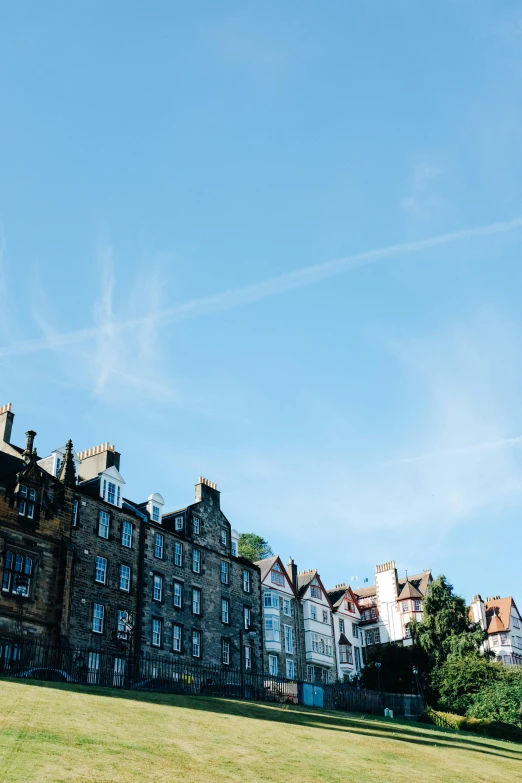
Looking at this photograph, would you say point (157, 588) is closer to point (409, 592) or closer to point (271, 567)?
point (271, 567)

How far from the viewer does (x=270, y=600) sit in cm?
7069

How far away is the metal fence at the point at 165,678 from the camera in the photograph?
40.0 m

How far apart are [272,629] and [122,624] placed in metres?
21.9

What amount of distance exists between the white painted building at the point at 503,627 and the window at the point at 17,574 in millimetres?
66213

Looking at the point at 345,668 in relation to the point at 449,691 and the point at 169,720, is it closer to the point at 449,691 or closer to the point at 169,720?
the point at 449,691

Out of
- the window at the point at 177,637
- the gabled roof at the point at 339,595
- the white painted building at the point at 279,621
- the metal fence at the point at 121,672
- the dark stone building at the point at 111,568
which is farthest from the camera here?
the gabled roof at the point at 339,595

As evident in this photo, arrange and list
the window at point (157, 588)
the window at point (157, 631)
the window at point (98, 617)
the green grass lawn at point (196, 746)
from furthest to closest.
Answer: the window at point (157, 588), the window at point (157, 631), the window at point (98, 617), the green grass lawn at point (196, 746)

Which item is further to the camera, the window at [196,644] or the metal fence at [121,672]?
the window at [196,644]

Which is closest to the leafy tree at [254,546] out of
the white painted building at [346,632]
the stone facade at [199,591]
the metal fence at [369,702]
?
the white painted building at [346,632]

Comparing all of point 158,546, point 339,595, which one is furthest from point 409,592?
point 158,546

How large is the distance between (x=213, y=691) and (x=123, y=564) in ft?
34.0

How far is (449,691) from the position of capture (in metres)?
69.1

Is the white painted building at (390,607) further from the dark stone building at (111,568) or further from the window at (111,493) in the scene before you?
the window at (111,493)

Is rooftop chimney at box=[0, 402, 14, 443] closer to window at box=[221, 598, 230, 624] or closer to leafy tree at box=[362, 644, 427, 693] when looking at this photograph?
window at box=[221, 598, 230, 624]
